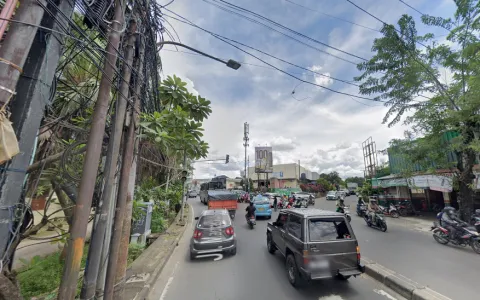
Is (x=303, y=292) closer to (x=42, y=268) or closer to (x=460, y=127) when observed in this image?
(x=42, y=268)

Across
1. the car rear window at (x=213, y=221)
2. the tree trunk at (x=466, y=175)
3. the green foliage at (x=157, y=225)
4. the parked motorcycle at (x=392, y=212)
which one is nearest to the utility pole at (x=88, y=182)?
the car rear window at (x=213, y=221)

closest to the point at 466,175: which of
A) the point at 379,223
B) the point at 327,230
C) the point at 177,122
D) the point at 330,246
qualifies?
the point at 379,223

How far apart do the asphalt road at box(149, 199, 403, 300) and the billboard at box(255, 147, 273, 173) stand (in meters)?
35.9

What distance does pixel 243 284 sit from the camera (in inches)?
185

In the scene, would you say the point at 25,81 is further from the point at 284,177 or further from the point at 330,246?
the point at 284,177

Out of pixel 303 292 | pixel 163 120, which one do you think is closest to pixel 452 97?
pixel 303 292

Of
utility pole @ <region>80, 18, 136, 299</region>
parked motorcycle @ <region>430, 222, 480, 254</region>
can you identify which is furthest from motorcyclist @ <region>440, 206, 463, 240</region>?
utility pole @ <region>80, 18, 136, 299</region>

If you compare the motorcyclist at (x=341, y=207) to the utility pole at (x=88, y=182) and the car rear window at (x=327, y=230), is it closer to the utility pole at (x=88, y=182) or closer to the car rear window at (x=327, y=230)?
the car rear window at (x=327, y=230)

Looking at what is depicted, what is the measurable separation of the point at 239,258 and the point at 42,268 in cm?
564

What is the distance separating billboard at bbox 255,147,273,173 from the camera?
139ft

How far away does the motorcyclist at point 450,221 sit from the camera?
723 cm

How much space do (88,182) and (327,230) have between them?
15.0 ft

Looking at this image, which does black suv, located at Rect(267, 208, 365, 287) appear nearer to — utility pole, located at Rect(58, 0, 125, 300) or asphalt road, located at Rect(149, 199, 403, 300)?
asphalt road, located at Rect(149, 199, 403, 300)

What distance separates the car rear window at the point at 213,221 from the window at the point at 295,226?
2.38 metres
